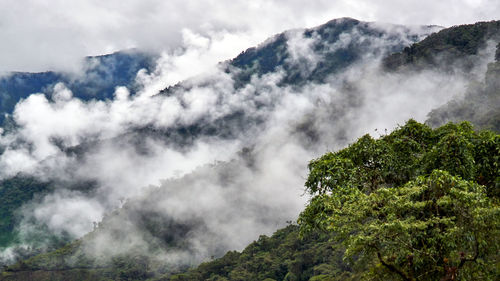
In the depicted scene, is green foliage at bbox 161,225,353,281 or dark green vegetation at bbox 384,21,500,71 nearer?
green foliage at bbox 161,225,353,281

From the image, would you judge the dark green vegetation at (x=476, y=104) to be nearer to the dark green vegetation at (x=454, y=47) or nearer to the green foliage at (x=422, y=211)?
the dark green vegetation at (x=454, y=47)

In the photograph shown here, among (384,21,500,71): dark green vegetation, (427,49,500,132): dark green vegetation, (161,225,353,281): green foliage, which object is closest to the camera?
(161,225,353,281): green foliage

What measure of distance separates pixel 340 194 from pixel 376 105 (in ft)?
588

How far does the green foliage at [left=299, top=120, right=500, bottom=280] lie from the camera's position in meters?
10.3

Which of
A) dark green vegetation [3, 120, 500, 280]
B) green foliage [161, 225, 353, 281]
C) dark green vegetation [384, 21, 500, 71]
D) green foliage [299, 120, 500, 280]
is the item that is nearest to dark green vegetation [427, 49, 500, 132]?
dark green vegetation [384, 21, 500, 71]

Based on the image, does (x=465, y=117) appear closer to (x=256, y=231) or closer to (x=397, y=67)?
(x=397, y=67)

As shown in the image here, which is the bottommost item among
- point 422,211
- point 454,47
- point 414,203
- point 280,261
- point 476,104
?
point 422,211

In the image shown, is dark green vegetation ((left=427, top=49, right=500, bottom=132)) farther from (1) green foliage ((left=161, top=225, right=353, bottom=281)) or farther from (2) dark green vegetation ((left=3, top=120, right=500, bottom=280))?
(2) dark green vegetation ((left=3, top=120, right=500, bottom=280))

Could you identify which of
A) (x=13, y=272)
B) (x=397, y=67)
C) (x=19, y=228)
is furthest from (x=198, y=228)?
(x=397, y=67)

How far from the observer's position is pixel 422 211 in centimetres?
1130

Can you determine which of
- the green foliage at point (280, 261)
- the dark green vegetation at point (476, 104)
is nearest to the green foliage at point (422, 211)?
the green foliage at point (280, 261)

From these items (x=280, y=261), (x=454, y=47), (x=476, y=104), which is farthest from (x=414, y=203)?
(x=454, y=47)

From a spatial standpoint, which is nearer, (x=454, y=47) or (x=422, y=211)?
(x=422, y=211)

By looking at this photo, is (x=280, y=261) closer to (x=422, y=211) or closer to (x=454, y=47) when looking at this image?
(x=422, y=211)
